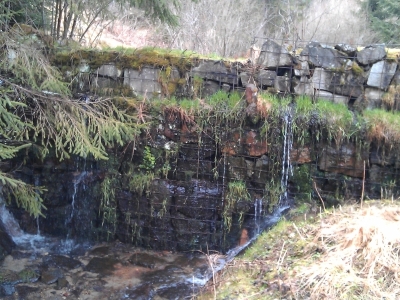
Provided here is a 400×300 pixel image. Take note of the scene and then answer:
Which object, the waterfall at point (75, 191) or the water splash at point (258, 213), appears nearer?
the water splash at point (258, 213)

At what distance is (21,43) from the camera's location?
555 centimetres

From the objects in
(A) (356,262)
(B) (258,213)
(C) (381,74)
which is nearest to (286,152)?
(B) (258,213)

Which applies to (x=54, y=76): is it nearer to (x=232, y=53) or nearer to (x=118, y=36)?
(x=232, y=53)

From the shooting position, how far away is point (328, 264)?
3467mm

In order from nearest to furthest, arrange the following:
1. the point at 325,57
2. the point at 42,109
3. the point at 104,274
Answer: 1. the point at 42,109
2. the point at 104,274
3. the point at 325,57

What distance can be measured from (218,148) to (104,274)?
250 centimetres

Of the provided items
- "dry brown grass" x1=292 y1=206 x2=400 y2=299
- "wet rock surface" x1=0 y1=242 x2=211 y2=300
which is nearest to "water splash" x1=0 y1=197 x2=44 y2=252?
"wet rock surface" x1=0 y1=242 x2=211 y2=300

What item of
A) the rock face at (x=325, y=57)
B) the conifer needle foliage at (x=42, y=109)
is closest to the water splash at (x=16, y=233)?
the conifer needle foliage at (x=42, y=109)

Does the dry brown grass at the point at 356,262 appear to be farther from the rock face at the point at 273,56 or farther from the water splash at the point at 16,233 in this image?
the water splash at the point at 16,233

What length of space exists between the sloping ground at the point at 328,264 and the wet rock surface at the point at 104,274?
1.45 metres

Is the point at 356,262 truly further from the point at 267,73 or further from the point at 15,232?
the point at 15,232

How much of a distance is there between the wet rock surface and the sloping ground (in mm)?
1445

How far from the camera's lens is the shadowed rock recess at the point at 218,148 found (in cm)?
650

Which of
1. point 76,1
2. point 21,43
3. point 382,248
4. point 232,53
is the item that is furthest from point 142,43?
point 382,248
